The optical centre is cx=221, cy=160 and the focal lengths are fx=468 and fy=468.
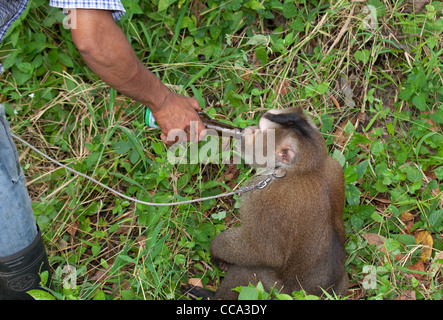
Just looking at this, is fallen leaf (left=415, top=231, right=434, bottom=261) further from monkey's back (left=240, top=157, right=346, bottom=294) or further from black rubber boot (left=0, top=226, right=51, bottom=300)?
black rubber boot (left=0, top=226, right=51, bottom=300)

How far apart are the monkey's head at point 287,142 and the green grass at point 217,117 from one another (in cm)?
77

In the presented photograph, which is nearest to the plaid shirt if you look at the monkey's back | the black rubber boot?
the black rubber boot

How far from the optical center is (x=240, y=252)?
12.6 feet

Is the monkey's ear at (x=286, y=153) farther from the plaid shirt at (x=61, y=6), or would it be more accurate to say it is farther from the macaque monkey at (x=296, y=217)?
the plaid shirt at (x=61, y=6)

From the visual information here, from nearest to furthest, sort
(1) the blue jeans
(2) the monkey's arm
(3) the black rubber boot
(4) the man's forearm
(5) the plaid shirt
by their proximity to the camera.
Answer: (5) the plaid shirt, (4) the man's forearm, (1) the blue jeans, (3) the black rubber boot, (2) the monkey's arm

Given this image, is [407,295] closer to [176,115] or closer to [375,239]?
[375,239]

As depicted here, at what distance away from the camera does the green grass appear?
4.29 meters

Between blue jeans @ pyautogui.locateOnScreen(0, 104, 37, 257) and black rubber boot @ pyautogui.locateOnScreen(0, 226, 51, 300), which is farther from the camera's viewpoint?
black rubber boot @ pyautogui.locateOnScreen(0, 226, 51, 300)

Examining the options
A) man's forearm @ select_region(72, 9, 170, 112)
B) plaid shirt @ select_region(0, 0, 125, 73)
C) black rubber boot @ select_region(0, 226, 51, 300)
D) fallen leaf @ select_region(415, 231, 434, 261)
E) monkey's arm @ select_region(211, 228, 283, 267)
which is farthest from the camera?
fallen leaf @ select_region(415, 231, 434, 261)

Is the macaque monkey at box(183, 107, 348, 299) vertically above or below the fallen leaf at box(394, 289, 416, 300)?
above

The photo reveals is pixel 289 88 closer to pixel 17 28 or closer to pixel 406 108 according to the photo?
pixel 406 108

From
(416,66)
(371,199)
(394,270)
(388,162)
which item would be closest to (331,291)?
(394,270)

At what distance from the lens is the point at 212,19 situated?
527 cm

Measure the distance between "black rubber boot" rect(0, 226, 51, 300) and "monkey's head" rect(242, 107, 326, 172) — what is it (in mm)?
1880
